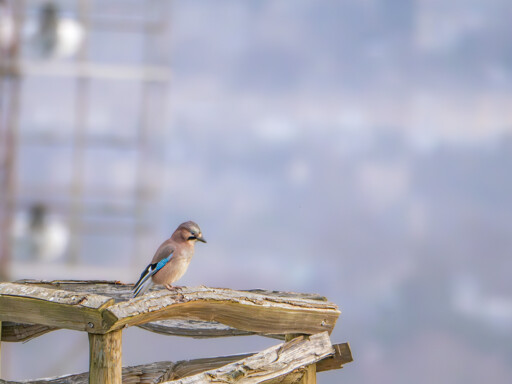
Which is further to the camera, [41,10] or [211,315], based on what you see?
[41,10]

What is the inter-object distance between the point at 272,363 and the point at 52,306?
1.44 meters

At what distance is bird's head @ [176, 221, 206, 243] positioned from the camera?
497 cm

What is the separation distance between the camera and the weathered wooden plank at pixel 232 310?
400 centimetres

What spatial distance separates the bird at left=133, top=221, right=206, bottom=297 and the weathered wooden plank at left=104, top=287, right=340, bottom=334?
41 cm

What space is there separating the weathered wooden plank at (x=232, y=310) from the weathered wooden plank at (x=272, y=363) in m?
0.09

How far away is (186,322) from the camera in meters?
5.46

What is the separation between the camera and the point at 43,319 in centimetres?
431

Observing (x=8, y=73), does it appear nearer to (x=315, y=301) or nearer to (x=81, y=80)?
(x=81, y=80)

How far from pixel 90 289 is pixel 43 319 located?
0.88m

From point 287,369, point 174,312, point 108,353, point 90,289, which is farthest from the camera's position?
point 90,289

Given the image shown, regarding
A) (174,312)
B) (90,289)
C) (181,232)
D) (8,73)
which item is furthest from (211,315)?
(8,73)

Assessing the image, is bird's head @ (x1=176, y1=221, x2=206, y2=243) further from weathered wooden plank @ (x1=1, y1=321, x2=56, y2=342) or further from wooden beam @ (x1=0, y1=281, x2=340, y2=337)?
weathered wooden plank @ (x1=1, y1=321, x2=56, y2=342)

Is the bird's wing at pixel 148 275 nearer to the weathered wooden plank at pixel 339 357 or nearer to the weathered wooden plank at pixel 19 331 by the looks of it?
the weathered wooden plank at pixel 19 331

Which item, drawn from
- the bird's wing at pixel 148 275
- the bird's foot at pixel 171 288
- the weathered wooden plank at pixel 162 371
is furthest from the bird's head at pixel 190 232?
the weathered wooden plank at pixel 162 371
